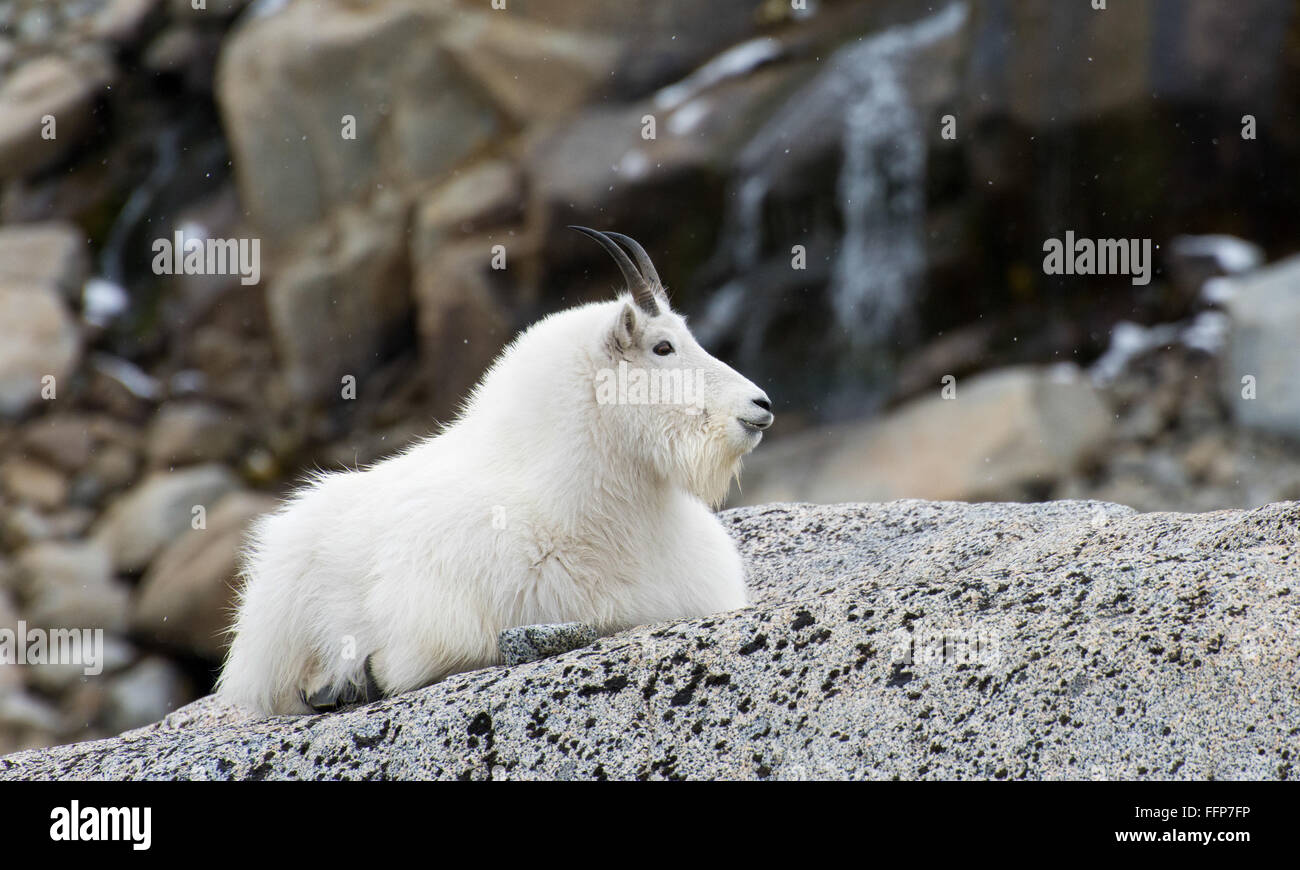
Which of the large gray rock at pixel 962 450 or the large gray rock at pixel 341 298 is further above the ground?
the large gray rock at pixel 341 298

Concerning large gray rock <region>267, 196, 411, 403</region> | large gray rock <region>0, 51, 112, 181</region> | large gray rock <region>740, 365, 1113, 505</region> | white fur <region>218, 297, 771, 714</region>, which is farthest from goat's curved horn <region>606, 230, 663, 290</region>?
large gray rock <region>0, 51, 112, 181</region>

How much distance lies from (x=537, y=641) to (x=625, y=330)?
121 cm

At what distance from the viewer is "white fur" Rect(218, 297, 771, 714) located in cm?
469

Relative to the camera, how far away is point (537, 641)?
4562 millimetres

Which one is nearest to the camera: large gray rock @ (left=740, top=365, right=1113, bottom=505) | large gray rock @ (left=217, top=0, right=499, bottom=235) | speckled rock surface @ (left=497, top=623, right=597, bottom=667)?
speckled rock surface @ (left=497, top=623, right=597, bottom=667)

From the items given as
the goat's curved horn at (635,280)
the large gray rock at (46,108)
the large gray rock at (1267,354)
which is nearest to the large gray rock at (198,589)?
the large gray rock at (46,108)

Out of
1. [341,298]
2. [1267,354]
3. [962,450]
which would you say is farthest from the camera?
[341,298]

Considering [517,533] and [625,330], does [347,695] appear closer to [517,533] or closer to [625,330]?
[517,533]

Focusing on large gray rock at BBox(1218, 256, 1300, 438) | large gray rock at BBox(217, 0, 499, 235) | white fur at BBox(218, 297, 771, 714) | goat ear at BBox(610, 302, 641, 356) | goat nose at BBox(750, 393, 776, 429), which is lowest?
white fur at BBox(218, 297, 771, 714)

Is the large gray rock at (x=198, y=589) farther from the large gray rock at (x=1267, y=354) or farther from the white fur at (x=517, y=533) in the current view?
the large gray rock at (x=1267, y=354)

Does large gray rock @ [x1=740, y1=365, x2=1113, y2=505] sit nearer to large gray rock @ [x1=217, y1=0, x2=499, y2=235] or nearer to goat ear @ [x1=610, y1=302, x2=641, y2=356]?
large gray rock @ [x1=217, y1=0, x2=499, y2=235]

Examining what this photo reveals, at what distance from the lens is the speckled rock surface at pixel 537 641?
4.56 meters

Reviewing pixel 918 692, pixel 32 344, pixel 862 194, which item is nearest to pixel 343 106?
pixel 32 344

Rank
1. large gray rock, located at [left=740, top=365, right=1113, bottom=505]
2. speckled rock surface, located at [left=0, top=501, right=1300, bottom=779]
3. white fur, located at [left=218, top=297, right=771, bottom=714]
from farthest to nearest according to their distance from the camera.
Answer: large gray rock, located at [left=740, top=365, right=1113, bottom=505] → white fur, located at [left=218, top=297, right=771, bottom=714] → speckled rock surface, located at [left=0, top=501, right=1300, bottom=779]
